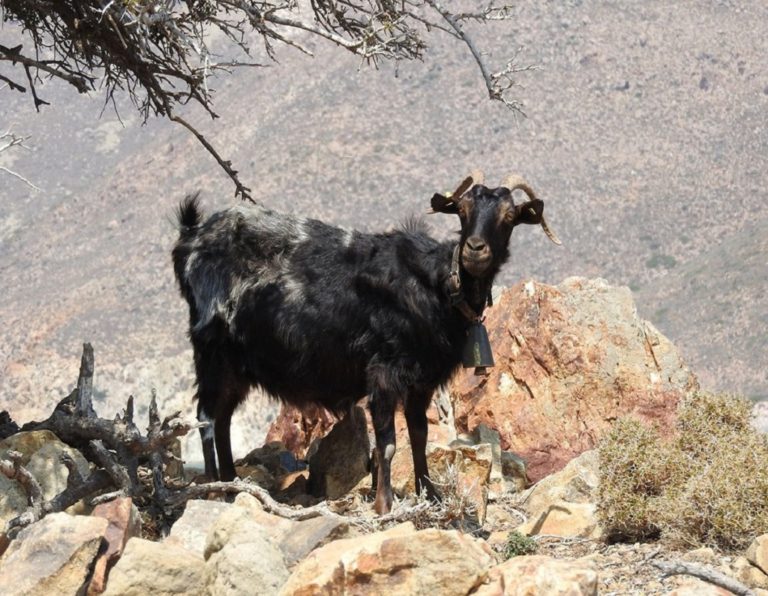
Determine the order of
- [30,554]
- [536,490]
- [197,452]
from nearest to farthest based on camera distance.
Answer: [30,554]
[536,490]
[197,452]

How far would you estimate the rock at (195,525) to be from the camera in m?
7.16

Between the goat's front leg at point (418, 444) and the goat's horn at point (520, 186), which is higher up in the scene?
the goat's horn at point (520, 186)

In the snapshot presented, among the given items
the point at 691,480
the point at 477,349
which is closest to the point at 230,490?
the point at 477,349

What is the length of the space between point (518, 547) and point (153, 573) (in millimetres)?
2256

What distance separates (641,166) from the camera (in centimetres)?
6169

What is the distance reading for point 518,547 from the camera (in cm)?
742

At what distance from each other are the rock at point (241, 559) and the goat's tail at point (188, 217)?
357 cm

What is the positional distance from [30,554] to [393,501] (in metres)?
2.64

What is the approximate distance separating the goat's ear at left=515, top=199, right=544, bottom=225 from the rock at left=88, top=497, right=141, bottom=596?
313 cm

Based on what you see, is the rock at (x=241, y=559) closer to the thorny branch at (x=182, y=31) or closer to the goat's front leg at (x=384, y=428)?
the goat's front leg at (x=384, y=428)

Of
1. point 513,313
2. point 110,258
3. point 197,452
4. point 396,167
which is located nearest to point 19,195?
point 110,258

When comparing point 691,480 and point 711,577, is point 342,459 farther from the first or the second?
point 711,577

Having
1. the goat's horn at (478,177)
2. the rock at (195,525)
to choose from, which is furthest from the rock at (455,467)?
the goat's horn at (478,177)

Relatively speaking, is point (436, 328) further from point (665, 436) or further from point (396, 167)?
point (396, 167)
